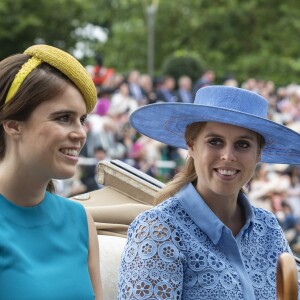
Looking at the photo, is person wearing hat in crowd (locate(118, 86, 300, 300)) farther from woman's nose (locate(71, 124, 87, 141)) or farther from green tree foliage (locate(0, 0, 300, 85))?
green tree foliage (locate(0, 0, 300, 85))

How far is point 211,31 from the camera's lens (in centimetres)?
3625

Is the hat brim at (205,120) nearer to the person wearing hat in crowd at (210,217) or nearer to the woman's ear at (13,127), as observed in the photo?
the person wearing hat in crowd at (210,217)

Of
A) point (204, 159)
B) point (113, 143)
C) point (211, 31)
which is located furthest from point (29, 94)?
point (211, 31)

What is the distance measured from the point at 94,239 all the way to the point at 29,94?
1.71 ft

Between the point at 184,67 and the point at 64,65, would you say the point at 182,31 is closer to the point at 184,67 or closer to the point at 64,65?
the point at 184,67

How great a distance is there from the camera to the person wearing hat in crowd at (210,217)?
10.5 ft

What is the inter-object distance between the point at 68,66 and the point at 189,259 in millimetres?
795

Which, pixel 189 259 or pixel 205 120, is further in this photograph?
pixel 205 120

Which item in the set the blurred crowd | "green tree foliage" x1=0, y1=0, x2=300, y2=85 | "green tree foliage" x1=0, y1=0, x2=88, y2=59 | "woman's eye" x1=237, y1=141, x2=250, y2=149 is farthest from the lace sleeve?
"green tree foliage" x1=0, y1=0, x2=88, y2=59

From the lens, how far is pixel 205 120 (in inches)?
133

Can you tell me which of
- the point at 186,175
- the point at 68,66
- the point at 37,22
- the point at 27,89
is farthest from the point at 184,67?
the point at 27,89

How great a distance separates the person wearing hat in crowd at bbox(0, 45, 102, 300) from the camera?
9.01ft

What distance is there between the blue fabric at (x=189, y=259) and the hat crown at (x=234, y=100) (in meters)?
0.30

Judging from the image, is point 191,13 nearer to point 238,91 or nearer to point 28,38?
point 28,38
